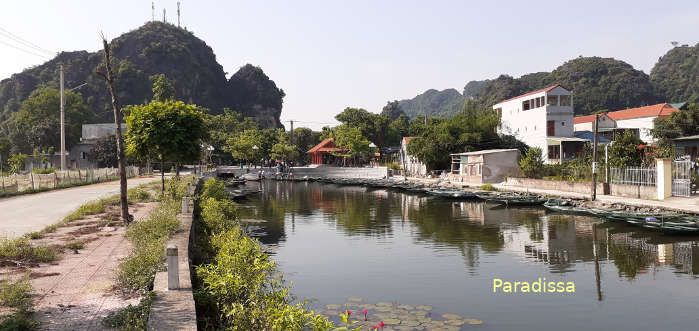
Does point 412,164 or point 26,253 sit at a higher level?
point 412,164

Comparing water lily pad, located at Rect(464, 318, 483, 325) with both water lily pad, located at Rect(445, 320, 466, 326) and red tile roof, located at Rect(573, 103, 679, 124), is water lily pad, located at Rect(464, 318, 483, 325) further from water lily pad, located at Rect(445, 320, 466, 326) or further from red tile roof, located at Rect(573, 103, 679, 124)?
red tile roof, located at Rect(573, 103, 679, 124)

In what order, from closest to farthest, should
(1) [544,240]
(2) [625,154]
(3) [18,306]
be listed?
1. (3) [18,306]
2. (1) [544,240]
3. (2) [625,154]

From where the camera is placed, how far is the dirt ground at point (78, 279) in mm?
8383

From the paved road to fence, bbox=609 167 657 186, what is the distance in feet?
117

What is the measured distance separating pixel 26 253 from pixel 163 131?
1650 centimetres

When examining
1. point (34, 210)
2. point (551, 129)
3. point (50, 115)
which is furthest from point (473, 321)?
point (50, 115)

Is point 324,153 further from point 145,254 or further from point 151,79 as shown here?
point 145,254

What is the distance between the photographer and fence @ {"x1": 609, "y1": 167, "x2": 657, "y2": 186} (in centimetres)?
3312

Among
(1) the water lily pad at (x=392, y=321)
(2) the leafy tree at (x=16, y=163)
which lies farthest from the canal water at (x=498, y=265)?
(2) the leafy tree at (x=16, y=163)

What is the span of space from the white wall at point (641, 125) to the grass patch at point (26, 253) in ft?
241

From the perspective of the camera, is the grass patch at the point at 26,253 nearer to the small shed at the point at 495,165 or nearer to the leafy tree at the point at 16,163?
the small shed at the point at 495,165

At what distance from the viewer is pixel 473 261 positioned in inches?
816

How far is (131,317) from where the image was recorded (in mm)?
7941

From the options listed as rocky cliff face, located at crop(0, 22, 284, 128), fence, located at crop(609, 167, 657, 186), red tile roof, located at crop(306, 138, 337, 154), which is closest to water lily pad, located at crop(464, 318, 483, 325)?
fence, located at crop(609, 167, 657, 186)
